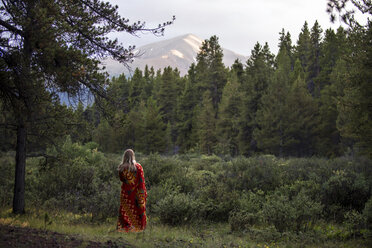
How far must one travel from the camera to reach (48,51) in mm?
6793

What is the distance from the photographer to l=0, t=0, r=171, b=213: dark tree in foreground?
21.7 ft

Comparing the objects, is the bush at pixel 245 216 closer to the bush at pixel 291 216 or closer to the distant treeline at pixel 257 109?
the bush at pixel 291 216

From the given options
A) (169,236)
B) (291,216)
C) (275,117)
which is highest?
(275,117)

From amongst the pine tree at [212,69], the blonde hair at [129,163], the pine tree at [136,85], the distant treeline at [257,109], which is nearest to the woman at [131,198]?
the blonde hair at [129,163]

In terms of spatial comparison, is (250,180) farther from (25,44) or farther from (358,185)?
(25,44)

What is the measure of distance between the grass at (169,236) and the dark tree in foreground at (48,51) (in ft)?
3.75

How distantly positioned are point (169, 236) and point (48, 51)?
15.5 ft

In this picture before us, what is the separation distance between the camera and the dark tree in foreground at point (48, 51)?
6.61 metres

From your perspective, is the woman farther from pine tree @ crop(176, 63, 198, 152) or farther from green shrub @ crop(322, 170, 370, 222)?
pine tree @ crop(176, 63, 198, 152)

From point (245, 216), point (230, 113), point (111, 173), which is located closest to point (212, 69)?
point (230, 113)

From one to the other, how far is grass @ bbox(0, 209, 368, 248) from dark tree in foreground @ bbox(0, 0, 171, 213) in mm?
1143

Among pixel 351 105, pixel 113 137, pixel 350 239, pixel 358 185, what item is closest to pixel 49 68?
pixel 350 239

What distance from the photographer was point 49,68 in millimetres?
6941

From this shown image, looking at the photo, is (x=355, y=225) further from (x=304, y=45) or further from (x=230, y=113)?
(x=304, y=45)
